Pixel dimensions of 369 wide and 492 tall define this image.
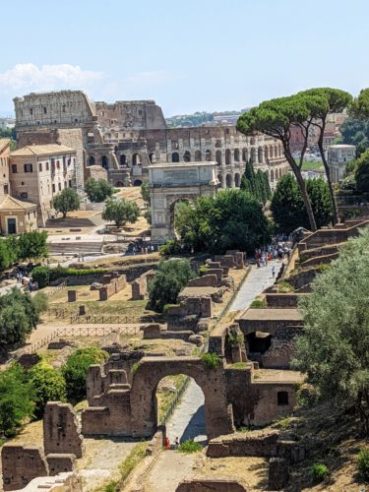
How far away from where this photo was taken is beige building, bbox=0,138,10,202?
251 ft

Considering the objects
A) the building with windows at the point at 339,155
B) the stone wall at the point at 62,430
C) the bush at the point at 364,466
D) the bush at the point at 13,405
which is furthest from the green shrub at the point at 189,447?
the building with windows at the point at 339,155

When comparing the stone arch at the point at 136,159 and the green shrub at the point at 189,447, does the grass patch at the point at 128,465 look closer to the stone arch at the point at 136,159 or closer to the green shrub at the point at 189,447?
the green shrub at the point at 189,447

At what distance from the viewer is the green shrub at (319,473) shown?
19.2 meters

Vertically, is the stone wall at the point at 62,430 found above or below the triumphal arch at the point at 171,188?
below

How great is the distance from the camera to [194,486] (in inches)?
786

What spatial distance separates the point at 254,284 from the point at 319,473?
86.8ft

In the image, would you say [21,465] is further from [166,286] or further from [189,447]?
[166,286]

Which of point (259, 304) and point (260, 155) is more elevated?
point (260, 155)

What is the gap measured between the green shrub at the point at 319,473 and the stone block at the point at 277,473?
42.8 inches

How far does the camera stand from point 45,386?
3102cm

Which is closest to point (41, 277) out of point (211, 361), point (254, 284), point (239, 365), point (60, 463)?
point (254, 284)

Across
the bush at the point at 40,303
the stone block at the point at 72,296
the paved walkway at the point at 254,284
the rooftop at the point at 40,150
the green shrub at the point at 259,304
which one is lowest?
the stone block at the point at 72,296

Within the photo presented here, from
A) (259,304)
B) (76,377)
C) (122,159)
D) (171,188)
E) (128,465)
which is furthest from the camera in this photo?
(122,159)

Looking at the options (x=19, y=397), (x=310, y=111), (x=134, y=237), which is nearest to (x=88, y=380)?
(x=19, y=397)
